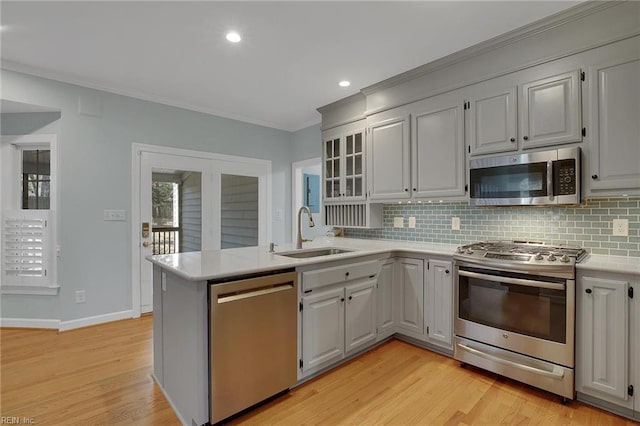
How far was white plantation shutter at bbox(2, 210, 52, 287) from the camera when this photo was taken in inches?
134

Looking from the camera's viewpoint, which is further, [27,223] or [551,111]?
[27,223]

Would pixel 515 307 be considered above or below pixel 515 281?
below

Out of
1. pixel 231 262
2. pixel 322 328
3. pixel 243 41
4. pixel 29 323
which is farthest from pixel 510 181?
pixel 29 323

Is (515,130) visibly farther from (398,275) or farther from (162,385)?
(162,385)

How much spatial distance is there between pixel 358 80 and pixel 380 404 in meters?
3.01

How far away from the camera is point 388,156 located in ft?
11.0

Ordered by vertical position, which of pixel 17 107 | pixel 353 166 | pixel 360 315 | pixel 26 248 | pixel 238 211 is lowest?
pixel 360 315

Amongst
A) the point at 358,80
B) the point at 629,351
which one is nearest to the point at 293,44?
the point at 358,80

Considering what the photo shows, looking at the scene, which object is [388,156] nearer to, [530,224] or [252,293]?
[530,224]

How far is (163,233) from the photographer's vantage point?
4012 millimetres

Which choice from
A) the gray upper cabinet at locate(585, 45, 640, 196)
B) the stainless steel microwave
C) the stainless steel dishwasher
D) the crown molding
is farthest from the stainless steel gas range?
the crown molding

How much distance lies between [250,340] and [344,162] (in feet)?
8.28

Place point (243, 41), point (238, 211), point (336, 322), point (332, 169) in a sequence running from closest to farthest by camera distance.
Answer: point (336, 322) < point (243, 41) < point (332, 169) < point (238, 211)

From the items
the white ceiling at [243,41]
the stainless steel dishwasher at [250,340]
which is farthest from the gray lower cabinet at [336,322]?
the white ceiling at [243,41]
